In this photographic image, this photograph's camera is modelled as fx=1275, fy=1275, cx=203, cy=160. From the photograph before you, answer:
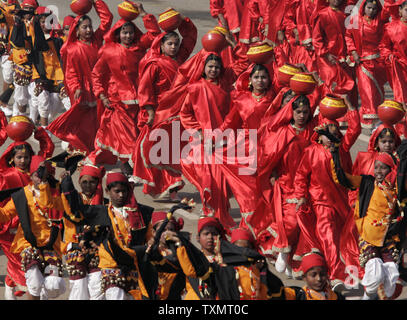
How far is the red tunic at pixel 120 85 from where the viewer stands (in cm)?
1571

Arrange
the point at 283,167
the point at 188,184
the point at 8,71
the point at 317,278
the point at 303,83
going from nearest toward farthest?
1. the point at 317,278
2. the point at 303,83
3. the point at 283,167
4. the point at 188,184
5. the point at 8,71

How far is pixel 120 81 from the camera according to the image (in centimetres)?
1579

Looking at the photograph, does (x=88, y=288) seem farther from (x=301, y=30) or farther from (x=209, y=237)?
(x=301, y=30)

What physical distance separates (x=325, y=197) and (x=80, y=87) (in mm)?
4989

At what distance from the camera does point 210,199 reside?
541 inches

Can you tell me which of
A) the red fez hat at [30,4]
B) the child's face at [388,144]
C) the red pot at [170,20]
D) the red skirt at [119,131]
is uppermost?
the child's face at [388,144]

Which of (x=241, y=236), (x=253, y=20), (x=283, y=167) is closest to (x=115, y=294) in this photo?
(x=241, y=236)

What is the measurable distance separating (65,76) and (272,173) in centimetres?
452

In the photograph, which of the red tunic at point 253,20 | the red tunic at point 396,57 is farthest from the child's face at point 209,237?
the red tunic at point 253,20

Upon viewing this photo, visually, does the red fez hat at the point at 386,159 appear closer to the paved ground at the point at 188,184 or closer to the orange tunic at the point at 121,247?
the paved ground at the point at 188,184

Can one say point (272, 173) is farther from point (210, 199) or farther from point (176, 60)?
point (176, 60)

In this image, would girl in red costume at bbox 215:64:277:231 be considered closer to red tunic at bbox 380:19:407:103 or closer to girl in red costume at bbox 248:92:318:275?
girl in red costume at bbox 248:92:318:275

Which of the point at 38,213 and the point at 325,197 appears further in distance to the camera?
the point at 325,197

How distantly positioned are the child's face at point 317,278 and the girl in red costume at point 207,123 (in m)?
3.88
